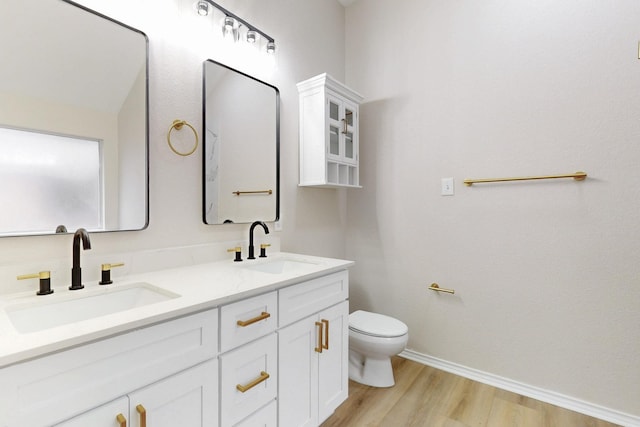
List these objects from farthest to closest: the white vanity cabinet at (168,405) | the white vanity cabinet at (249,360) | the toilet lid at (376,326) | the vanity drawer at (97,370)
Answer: the toilet lid at (376,326) < the white vanity cabinet at (249,360) < the white vanity cabinet at (168,405) < the vanity drawer at (97,370)

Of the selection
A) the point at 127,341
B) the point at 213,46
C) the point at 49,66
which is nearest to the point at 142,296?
the point at 127,341

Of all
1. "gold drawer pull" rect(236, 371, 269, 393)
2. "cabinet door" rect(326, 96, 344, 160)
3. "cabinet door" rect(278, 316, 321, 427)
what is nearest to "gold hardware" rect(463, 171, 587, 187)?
"cabinet door" rect(326, 96, 344, 160)

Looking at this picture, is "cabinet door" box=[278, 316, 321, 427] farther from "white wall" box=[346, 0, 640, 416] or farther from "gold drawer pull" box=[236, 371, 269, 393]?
"white wall" box=[346, 0, 640, 416]

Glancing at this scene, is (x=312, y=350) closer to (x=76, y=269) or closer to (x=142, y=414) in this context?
(x=142, y=414)

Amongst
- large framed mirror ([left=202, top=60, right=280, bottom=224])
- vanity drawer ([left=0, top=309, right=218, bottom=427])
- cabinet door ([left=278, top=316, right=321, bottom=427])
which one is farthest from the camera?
large framed mirror ([left=202, top=60, right=280, bottom=224])

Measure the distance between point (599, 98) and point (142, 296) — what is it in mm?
2395

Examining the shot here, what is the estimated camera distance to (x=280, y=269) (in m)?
1.76

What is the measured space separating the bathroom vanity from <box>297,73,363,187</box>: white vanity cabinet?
29.4 inches

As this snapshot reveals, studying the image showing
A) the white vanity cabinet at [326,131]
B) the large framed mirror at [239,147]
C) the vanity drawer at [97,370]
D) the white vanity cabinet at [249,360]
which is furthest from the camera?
the white vanity cabinet at [326,131]

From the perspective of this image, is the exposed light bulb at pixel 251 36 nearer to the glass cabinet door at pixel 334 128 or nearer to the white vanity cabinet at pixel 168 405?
the glass cabinet door at pixel 334 128

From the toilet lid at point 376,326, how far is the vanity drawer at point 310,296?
401mm

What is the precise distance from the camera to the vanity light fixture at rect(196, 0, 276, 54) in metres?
1.48

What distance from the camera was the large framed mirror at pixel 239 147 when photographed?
1.58m

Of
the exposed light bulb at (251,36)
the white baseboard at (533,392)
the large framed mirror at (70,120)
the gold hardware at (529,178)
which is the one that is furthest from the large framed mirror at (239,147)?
the white baseboard at (533,392)
